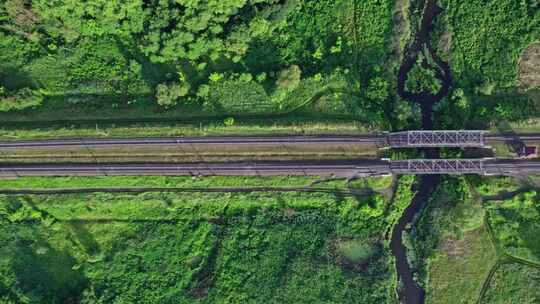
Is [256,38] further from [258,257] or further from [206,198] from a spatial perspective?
[258,257]

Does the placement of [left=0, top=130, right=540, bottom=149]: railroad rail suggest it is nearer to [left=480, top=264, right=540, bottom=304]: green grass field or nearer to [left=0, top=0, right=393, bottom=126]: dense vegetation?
[left=0, top=0, right=393, bottom=126]: dense vegetation

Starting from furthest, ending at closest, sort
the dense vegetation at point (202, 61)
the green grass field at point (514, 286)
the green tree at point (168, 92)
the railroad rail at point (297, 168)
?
the dense vegetation at point (202, 61), the green tree at point (168, 92), the railroad rail at point (297, 168), the green grass field at point (514, 286)

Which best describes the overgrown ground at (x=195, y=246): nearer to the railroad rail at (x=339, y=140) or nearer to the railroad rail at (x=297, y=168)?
the railroad rail at (x=297, y=168)

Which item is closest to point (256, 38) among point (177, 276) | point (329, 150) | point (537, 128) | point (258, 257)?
point (329, 150)

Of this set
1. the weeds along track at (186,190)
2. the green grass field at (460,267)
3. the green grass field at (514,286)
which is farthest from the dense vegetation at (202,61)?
the green grass field at (514,286)

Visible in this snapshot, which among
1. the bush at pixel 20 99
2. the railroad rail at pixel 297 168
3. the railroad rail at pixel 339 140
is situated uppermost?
the bush at pixel 20 99
